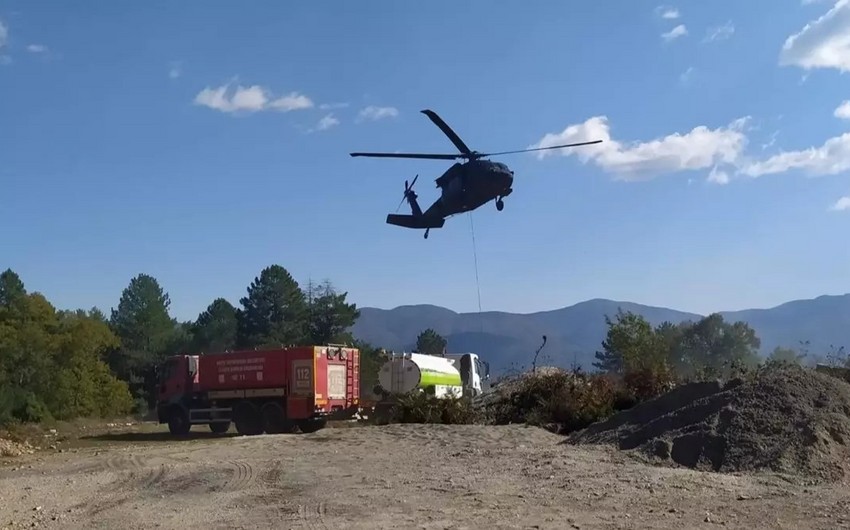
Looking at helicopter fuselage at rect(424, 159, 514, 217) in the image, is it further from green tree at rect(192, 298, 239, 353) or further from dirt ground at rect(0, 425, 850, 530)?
green tree at rect(192, 298, 239, 353)

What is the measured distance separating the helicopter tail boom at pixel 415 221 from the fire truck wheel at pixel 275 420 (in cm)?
733

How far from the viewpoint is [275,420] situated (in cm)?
3102

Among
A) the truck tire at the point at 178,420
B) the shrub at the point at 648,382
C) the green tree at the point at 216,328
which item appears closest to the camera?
the shrub at the point at 648,382

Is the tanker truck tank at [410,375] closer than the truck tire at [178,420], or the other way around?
the tanker truck tank at [410,375]

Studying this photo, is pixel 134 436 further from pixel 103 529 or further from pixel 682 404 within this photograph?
pixel 103 529

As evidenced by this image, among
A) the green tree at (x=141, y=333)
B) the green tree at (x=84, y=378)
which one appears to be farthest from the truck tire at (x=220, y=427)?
the green tree at (x=141, y=333)

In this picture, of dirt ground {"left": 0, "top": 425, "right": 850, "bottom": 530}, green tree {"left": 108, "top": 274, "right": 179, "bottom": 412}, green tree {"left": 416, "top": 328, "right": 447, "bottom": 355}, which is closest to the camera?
dirt ground {"left": 0, "top": 425, "right": 850, "bottom": 530}

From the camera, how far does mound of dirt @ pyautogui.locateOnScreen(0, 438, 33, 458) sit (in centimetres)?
2309

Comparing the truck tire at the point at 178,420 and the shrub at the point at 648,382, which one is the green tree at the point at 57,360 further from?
A: the shrub at the point at 648,382

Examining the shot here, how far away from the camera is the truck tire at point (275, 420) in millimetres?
30766

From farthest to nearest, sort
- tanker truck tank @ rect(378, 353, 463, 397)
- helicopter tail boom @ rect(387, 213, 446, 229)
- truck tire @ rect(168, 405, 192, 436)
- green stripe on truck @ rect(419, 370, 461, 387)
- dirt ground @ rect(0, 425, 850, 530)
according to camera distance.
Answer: green stripe on truck @ rect(419, 370, 461, 387) → truck tire @ rect(168, 405, 192, 436) → tanker truck tank @ rect(378, 353, 463, 397) → helicopter tail boom @ rect(387, 213, 446, 229) → dirt ground @ rect(0, 425, 850, 530)

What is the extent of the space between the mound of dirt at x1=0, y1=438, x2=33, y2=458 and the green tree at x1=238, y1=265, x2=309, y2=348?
5073cm

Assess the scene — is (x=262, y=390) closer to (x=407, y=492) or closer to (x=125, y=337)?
(x=407, y=492)

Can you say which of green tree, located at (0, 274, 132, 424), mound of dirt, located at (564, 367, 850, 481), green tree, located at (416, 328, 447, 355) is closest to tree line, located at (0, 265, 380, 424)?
green tree, located at (0, 274, 132, 424)
